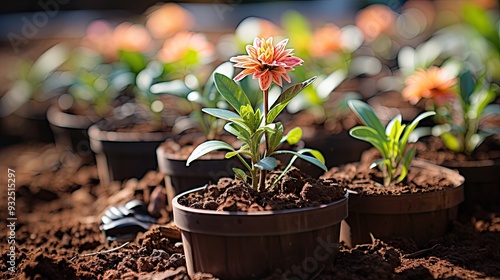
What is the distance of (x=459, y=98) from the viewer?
2.90m

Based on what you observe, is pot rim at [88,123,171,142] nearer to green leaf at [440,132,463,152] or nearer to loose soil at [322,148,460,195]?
loose soil at [322,148,460,195]

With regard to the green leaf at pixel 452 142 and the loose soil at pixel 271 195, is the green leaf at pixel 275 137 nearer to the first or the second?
the loose soil at pixel 271 195

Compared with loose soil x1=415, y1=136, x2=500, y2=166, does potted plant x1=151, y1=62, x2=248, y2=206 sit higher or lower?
higher

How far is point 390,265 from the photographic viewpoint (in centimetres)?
193

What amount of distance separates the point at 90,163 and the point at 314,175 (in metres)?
1.89

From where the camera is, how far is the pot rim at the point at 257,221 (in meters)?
1.79

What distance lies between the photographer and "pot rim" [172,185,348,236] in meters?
1.79

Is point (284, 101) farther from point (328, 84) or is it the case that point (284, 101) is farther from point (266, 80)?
point (328, 84)

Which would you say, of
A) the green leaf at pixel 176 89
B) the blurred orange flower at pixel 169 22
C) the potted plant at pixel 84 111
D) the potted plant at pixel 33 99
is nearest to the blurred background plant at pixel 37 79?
the potted plant at pixel 33 99

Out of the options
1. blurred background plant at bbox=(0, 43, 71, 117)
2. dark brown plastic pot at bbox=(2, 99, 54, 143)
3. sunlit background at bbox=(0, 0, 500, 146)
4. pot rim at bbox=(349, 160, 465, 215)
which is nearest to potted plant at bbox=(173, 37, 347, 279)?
pot rim at bbox=(349, 160, 465, 215)

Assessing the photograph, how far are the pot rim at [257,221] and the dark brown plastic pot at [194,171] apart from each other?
0.66m

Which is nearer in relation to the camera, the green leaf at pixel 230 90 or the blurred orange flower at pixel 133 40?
the green leaf at pixel 230 90

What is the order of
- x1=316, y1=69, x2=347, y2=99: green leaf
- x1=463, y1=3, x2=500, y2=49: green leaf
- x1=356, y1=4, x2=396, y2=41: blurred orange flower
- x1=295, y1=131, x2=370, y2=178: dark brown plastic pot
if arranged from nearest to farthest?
1. x1=295, y1=131, x2=370, y2=178: dark brown plastic pot
2. x1=316, y1=69, x2=347, y2=99: green leaf
3. x1=463, y1=3, x2=500, y2=49: green leaf
4. x1=356, y1=4, x2=396, y2=41: blurred orange flower

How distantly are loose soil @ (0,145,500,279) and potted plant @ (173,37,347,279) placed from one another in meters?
0.06
